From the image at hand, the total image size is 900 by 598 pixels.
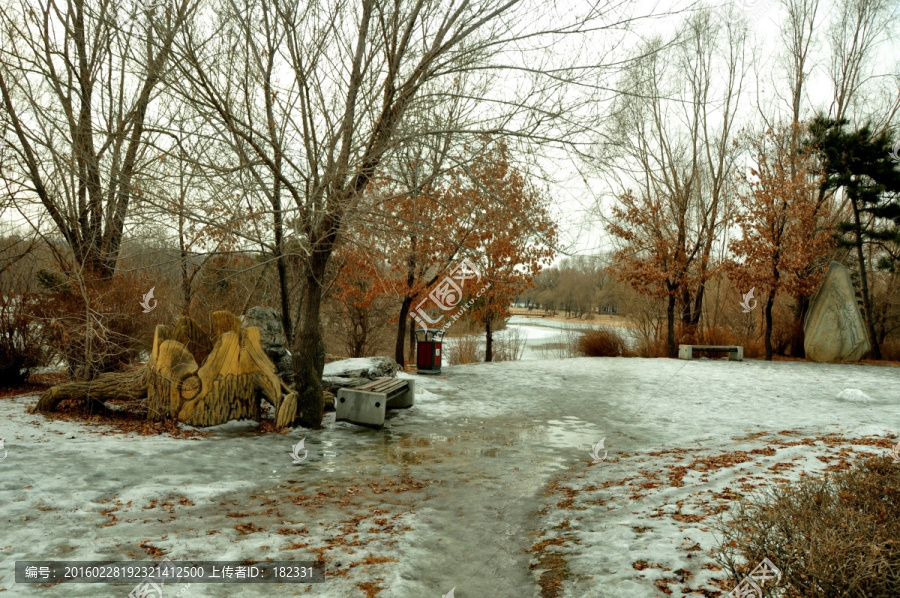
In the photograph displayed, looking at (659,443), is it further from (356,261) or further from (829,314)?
(829,314)

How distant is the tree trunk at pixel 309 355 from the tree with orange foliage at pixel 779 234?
621 inches

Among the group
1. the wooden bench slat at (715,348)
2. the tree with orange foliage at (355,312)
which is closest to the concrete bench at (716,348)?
the wooden bench slat at (715,348)

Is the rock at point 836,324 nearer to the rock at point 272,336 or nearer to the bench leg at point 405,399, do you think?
the bench leg at point 405,399

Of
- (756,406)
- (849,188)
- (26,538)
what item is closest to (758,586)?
(26,538)

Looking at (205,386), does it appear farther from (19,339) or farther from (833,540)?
(833,540)

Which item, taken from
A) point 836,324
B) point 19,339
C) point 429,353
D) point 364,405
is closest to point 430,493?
point 364,405

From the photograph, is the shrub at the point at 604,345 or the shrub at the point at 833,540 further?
the shrub at the point at 604,345

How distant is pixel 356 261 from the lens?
12852 mm

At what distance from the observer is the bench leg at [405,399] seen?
953 centimetres

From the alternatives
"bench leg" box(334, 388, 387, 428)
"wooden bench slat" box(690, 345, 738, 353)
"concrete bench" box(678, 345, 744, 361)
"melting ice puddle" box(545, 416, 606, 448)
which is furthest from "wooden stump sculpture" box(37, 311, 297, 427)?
"wooden bench slat" box(690, 345, 738, 353)

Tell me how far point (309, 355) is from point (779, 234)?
16.7m

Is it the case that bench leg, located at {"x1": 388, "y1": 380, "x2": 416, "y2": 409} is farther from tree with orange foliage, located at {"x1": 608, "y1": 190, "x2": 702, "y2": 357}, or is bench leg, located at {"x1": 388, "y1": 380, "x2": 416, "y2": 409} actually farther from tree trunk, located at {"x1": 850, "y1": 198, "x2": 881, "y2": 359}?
tree trunk, located at {"x1": 850, "y1": 198, "x2": 881, "y2": 359}

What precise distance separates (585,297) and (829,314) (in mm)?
34966

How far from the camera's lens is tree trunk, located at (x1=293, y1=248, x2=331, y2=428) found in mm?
7789
